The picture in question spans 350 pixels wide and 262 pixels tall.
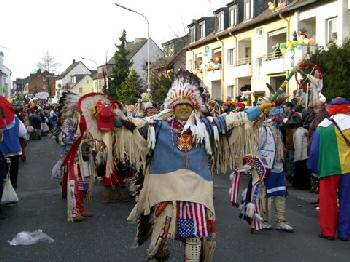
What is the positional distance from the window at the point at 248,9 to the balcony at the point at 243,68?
2504mm

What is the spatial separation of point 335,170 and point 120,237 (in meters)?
2.99

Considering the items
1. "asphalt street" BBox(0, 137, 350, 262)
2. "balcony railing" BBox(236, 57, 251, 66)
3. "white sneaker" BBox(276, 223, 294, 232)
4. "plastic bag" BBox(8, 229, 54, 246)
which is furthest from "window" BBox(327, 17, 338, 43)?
"plastic bag" BBox(8, 229, 54, 246)

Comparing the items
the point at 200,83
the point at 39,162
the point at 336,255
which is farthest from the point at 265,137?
the point at 39,162

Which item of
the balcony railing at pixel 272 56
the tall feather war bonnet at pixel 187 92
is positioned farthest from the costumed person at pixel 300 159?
the balcony railing at pixel 272 56

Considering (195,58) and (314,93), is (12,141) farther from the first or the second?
(195,58)

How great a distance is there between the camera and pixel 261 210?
27.8ft

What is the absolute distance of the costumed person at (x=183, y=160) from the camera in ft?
17.4

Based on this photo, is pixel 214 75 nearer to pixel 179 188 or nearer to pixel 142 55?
pixel 179 188

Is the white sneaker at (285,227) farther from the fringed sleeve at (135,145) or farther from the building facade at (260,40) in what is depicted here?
the building facade at (260,40)

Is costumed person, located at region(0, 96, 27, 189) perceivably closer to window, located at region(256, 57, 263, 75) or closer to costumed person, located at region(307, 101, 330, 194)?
costumed person, located at region(307, 101, 330, 194)

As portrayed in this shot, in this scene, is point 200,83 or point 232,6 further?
point 232,6

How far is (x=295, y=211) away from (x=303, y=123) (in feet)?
11.4

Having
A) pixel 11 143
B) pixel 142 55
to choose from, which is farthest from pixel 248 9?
pixel 142 55

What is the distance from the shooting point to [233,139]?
5.70m
